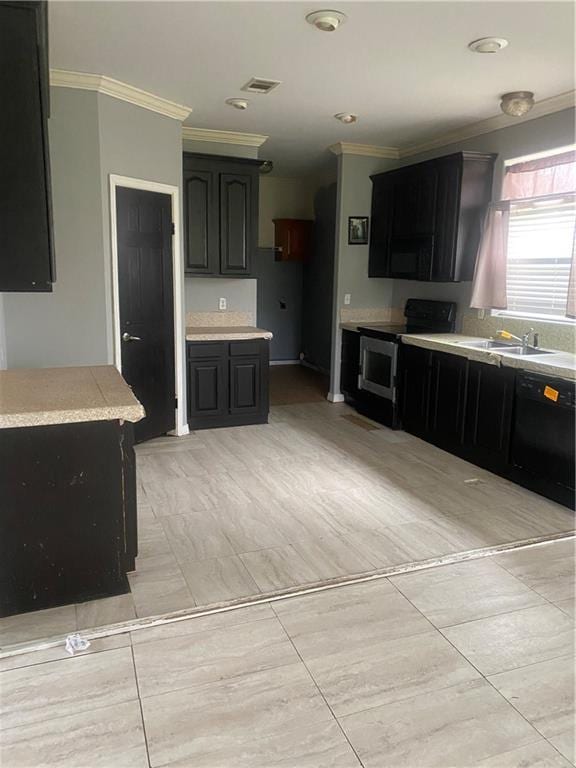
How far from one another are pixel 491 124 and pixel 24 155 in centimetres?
397

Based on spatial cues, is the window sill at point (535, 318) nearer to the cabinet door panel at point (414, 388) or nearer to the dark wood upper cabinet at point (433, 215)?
the dark wood upper cabinet at point (433, 215)

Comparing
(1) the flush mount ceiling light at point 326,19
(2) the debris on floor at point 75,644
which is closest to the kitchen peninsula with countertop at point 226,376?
(1) the flush mount ceiling light at point 326,19

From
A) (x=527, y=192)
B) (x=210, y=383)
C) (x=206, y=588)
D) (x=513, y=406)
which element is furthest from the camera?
(x=210, y=383)

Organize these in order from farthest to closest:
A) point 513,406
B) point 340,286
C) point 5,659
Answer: point 340,286 → point 513,406 → point 5,659

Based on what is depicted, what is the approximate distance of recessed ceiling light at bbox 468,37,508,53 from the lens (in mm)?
3051

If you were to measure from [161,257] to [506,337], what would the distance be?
2.80m

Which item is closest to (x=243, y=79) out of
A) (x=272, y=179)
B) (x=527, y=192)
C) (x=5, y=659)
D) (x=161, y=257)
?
(x=161, y=257)

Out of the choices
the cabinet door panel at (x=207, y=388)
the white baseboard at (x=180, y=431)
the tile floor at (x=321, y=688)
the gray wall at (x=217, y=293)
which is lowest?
the tile floor at (x=321, y=688)

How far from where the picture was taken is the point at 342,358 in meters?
6.13

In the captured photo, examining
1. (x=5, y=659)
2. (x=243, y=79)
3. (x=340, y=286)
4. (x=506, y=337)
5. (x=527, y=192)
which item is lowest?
(x=5, y=659)

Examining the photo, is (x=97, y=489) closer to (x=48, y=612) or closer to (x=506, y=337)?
(x=48, y=612)

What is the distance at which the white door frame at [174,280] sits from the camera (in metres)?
4.09

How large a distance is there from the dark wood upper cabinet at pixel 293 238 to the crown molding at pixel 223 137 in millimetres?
2347

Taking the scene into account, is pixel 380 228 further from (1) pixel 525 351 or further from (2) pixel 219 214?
(1) pixel 525 351
